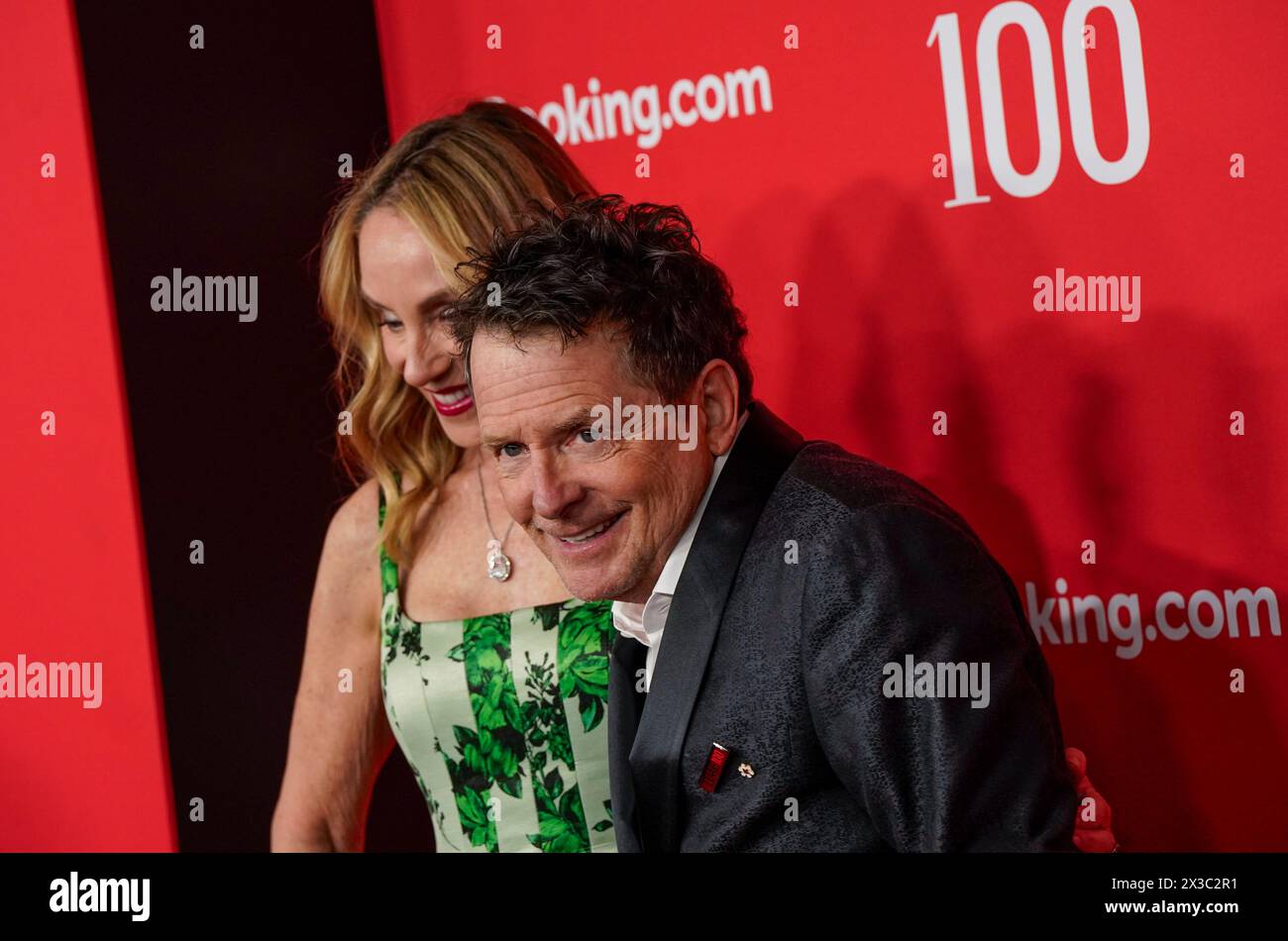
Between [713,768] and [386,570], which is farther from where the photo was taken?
[386,570]

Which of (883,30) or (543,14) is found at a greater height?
(543,14)

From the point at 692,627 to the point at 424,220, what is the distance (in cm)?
85

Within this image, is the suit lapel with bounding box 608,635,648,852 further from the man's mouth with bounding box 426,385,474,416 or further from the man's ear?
the man's mouth with bounding box 426,385,474,416

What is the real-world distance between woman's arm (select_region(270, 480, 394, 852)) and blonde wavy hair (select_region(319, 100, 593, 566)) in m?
0.10

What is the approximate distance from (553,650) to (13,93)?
1338 millimetres

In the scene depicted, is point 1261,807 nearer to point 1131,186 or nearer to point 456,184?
point 1131,186

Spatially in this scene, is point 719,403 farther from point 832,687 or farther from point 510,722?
point 510,722

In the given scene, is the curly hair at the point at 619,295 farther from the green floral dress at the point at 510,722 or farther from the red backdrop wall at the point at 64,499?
the red backdrop wall at the point at 64,499

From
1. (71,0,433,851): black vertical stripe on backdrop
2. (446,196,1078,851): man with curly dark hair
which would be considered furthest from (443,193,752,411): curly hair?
(71,0,433,851): black vertical stripe on backdrop

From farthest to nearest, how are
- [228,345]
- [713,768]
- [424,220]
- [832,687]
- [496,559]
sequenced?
[228,345] → [496,559] → [424,220] → [713,768] → [832,687]

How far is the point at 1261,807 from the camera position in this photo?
2.12 metres

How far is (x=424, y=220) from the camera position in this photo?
6.96 ft

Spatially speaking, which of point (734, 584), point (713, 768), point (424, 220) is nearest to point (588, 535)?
point (734, 584)
